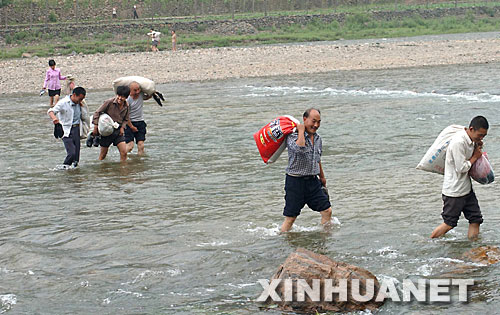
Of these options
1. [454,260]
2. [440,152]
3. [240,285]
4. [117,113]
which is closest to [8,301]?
[240,285]

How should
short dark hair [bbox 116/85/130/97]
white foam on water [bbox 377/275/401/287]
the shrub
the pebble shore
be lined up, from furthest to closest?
1. the shrub
2. the pebble shore
3. short dark hair [bbox 116/85/130/97]
4. white foam on water [bbox 377/275/401/287]

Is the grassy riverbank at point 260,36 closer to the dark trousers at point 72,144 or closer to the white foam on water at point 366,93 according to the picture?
the white foam on water at point 366,93

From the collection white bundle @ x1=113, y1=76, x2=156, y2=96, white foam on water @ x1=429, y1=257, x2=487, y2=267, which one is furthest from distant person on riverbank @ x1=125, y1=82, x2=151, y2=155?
white foam on water @ x1=429, y1=257, x2=487, y2=267

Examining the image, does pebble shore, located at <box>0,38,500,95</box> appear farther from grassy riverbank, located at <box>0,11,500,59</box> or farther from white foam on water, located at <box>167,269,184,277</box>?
white foam on water, located at <box>167,269,184,277</box>

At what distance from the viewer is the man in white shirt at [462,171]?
707 centimetres

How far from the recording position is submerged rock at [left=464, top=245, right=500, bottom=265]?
7.09m

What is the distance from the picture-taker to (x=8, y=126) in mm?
18672

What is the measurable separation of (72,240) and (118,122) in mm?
3940

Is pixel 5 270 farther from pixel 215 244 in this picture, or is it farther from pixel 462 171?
pixel 462 171

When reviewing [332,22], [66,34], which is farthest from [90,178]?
[332,22]

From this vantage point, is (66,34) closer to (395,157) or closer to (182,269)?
(395,157)

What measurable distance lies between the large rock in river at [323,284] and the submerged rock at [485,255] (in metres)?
1.39

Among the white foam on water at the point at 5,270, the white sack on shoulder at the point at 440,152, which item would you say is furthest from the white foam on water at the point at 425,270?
the white foam on water at the point at 5,270

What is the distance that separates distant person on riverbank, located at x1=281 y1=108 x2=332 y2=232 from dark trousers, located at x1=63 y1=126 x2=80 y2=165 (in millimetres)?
5115
